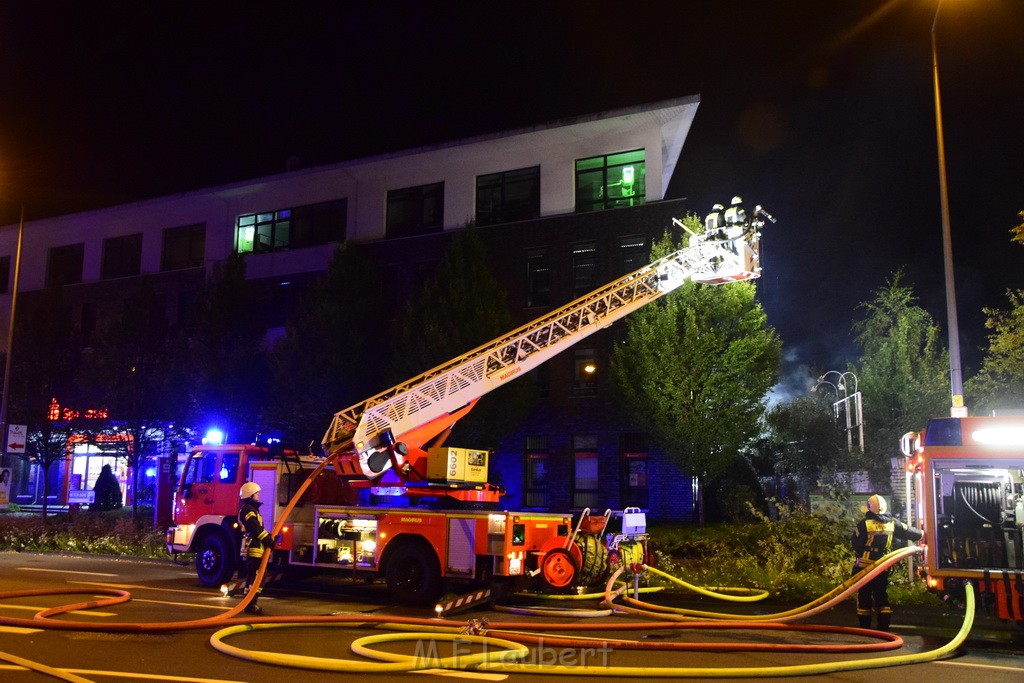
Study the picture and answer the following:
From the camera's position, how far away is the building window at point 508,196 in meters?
28.3

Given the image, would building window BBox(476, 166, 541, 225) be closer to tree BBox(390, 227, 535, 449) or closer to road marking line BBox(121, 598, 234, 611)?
tree BBox(390, 227, 535, 449)

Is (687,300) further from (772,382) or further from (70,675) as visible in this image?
(70,675)

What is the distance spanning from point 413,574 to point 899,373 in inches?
843

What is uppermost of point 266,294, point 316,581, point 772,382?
point 266,294

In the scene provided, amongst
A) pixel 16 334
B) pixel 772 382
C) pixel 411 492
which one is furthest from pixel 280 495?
pixel 16 334

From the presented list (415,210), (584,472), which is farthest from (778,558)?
(415,210)

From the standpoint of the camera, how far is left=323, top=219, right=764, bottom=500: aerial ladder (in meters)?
13.8

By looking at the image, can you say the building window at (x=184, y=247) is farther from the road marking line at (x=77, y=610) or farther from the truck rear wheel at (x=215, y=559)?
the road marking line at (x=77, y=610)

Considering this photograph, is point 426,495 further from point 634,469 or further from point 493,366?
point 634,469

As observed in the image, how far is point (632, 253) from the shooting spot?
87.4ft

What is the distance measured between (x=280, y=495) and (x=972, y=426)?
10.3 meters

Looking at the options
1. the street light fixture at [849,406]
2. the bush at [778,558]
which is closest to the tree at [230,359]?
the bush at [778,558]

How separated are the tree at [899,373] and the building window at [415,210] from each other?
50.9 feet

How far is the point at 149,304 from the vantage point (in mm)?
27828
